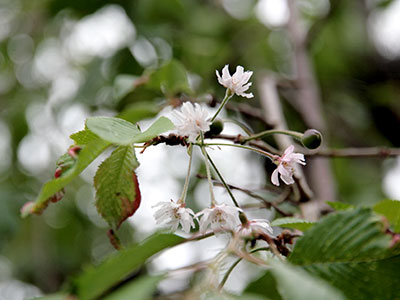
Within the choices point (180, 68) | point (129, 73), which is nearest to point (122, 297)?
point (180, 68)

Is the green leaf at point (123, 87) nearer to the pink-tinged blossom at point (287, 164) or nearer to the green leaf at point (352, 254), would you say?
the pink-tinged blossom at point (287, 164)

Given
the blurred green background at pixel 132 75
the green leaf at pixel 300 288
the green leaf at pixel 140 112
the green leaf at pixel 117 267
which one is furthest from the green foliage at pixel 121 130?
the blurred green background at pixel 132 75

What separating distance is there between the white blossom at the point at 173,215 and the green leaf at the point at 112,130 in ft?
0.46

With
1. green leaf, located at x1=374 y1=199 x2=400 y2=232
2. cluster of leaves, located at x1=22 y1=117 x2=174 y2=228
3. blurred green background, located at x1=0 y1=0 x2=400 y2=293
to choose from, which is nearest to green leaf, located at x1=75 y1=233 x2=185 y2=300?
cluster of leaves, located at x1=22 y1=117 x2=174 y2=228

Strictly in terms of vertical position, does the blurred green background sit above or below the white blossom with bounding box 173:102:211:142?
below

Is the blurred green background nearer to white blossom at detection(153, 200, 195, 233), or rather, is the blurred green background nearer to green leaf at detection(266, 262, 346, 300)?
white blossom at detection(153, 200, 195, 233)

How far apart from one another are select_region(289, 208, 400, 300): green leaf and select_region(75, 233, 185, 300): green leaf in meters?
0.14

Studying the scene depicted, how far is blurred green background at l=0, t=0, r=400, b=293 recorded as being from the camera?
1.69 meters

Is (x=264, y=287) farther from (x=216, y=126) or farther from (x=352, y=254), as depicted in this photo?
(x=216, y=126)

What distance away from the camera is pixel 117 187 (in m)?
0.58

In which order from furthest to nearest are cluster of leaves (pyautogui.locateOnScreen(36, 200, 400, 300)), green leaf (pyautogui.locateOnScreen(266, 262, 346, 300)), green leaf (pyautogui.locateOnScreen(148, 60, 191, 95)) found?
1. green leaf (pyautogui.locateOnScreen(148, 60, 191, 95))
2. cluster of leaves (pyautogui.locateOnScreen(36, 200, 400, 300))
3. green leaf (pyautogui.locateOnScreen(266, 262, 346, 300))

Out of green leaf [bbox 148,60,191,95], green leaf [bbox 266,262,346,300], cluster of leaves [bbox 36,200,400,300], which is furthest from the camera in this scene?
green leaf [bbox 148,60,191,95]

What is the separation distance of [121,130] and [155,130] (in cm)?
4

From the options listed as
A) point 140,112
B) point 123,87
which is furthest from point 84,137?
point 123,87
